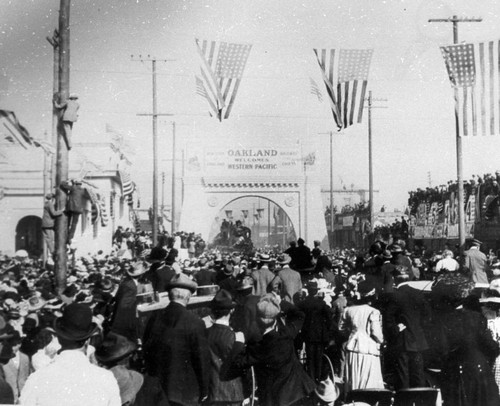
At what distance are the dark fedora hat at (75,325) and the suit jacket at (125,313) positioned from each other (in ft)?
8.12

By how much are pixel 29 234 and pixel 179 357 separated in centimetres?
2763

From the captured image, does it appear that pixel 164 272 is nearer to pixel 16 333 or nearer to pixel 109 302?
pixel 109 302

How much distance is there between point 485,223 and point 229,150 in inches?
1258

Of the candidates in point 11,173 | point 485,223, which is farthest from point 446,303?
point 11,173

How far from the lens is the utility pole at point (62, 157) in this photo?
26.5ft

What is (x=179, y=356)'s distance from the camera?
5.37 meters

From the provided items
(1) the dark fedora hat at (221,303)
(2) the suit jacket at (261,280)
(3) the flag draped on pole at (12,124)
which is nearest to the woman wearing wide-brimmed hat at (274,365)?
(1) the dark fedora hat at (221,303)

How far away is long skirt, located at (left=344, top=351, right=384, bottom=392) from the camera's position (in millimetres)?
6898

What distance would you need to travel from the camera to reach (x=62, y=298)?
7945 millimetres

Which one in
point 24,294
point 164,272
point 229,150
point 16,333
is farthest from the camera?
point 229,150

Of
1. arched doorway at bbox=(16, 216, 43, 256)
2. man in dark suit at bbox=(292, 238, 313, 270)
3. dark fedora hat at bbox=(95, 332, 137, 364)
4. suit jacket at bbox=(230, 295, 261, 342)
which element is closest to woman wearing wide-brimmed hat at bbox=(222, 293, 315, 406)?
dark fedora hat at bbox=(95, 332, 137, 364)

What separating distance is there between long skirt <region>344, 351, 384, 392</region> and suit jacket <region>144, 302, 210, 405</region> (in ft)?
6.96

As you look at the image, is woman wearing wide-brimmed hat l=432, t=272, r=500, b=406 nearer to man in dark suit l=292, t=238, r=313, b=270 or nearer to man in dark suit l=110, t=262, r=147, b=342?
man in dark suit l=110, t=262, r=147, b=342

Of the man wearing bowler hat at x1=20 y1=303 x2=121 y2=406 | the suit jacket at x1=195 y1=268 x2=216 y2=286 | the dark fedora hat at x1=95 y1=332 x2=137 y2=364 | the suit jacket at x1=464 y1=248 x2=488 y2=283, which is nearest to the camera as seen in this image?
the man wearing bowler hat at x1=20 y1=303 x2=121 y2=406
